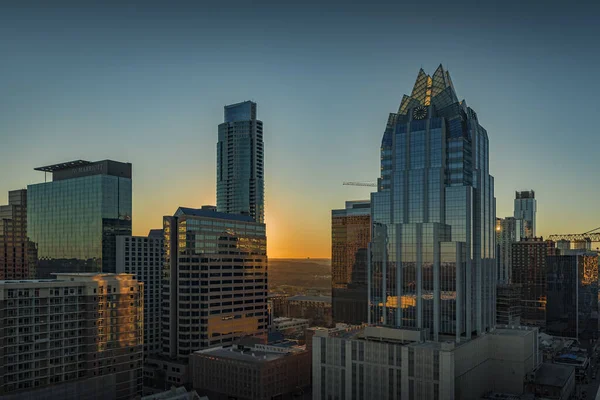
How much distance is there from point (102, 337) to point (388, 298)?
240 feet

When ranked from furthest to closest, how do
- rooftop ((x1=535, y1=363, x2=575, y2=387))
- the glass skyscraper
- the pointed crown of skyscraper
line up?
1. the pointed crown of skyscraper
2. rooftop ((x1=535, y1=363, x2=575, y2=387))
3. the glass skyscraper

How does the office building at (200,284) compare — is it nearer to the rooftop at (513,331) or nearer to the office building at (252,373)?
the office building at (252,373)

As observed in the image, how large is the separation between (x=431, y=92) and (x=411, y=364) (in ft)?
283

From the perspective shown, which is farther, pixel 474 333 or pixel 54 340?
pixel 474 333

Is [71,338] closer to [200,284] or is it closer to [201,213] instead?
[200,284]

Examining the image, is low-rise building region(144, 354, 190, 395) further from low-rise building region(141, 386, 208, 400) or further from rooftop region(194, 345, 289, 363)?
low-rise building region(141, 386, 208, 400)

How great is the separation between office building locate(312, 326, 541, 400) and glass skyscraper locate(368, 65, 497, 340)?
886cm

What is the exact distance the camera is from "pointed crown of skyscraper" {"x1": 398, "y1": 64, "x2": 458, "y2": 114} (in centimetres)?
16738

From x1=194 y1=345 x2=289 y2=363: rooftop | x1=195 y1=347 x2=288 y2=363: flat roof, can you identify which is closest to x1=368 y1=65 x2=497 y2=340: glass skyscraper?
x1=195 y1=347 x2=288 y2=363: flat roof

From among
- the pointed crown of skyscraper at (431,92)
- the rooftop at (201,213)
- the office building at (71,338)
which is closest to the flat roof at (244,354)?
the office building at (71,338)

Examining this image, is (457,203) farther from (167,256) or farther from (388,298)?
(167,256)

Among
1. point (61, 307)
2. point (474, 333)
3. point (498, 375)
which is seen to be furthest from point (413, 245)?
point (61, 307)

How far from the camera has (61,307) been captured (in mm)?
126000

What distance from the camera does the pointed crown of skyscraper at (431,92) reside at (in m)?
167
